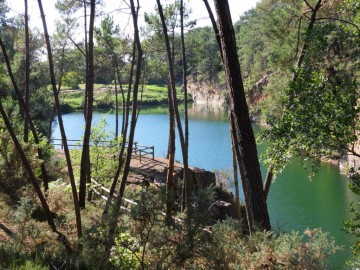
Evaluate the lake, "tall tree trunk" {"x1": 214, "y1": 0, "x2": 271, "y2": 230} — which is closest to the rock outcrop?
the lake

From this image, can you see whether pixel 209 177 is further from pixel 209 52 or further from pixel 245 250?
pixel 209 52

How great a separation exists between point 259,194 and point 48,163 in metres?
9.06

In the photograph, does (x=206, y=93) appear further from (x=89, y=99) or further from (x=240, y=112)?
(x=240, y=112)

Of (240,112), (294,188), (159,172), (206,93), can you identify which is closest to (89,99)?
(240,112)

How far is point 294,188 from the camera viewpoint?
954 inches

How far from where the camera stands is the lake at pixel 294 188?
17906 mm

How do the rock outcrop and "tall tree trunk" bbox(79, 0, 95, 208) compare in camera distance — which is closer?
"tall tree trunk" bbox(79, 0, 95, 208)

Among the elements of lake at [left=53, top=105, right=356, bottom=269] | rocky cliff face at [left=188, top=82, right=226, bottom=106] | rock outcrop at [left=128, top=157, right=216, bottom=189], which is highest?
rocky cliff face at [left=188, top=82, right=226, bottom=106]

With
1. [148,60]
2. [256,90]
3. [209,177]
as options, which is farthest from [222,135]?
[209,177]

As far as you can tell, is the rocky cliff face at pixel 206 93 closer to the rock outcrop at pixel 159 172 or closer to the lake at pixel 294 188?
the lake at pixel 294 188

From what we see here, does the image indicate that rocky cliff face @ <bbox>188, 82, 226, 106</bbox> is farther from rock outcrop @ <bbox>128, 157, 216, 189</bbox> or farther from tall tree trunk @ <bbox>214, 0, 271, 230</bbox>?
tall tree trunk @ <bbox>214, 0, 271, 230</bbox>

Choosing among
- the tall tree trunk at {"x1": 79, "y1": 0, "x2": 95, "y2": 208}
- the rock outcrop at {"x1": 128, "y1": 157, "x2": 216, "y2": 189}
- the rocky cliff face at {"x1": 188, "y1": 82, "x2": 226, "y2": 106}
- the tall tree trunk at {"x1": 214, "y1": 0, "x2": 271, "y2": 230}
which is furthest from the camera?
the rocky cliff face at {"x1": 188, "y1": 82, "x2": 226, "y2": 106}

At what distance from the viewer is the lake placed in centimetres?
1791

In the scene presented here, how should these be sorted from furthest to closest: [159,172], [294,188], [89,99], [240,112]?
[294,188], [159,172], [89,99], [240,112]
